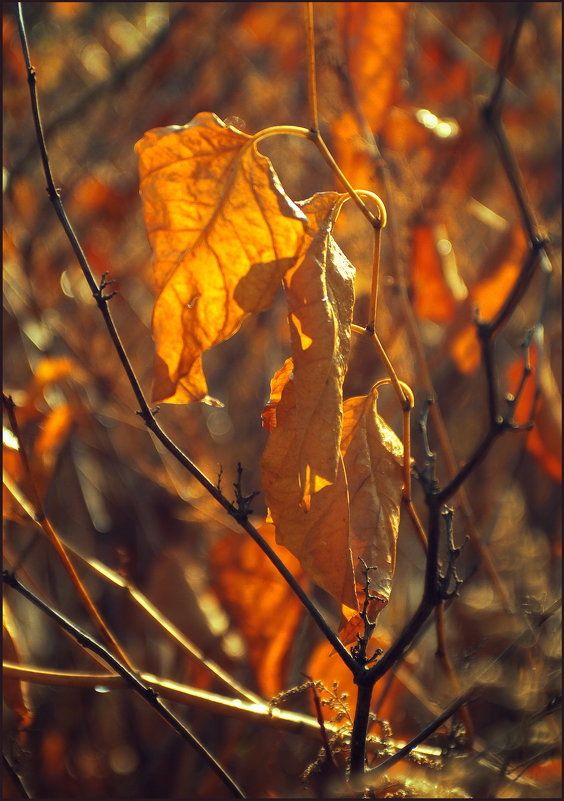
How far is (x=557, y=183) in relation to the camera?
74.2 inches

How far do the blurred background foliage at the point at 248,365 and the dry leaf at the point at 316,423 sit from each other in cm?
33

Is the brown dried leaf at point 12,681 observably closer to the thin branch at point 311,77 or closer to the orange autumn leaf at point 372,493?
the orange autumn leaf at point 372,493

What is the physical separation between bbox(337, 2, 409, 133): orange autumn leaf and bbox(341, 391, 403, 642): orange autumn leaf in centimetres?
80

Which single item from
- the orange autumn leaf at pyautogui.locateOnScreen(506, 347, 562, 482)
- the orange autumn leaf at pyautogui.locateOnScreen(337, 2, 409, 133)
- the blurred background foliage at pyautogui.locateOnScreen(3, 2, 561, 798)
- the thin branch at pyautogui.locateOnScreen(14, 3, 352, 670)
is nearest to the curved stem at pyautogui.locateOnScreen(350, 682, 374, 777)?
the thin branch at pyautogui.locateOnScreen(14, 3, 352, 670)

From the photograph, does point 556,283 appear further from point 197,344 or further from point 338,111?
point 197,344

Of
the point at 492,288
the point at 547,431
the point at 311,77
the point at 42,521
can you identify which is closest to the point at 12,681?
the point at 42,521

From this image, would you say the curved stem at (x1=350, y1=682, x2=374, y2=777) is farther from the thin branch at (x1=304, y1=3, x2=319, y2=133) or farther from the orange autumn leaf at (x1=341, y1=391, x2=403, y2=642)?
the thin branch at (x1=304, y1=3, x2=319, y2=133)

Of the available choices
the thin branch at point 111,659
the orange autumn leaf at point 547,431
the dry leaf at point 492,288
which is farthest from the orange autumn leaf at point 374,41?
the thin branch at point 111,659

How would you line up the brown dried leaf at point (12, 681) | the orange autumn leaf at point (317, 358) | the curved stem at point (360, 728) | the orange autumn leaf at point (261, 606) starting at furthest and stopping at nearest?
the orange autumn leaf at point (261, 606)
the brown dried leaf at point (12, 681)
the curved stem at point (360, 728)
the orange autumn leaf at point (317, 358)

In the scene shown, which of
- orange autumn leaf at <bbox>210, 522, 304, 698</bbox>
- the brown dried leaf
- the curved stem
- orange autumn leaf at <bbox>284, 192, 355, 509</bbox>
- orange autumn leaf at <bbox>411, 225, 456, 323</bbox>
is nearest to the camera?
orange autumn leaf at <bbox>284, 192, 355, 509</bbox>

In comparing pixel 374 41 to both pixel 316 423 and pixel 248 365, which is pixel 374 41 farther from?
pixel 248 365

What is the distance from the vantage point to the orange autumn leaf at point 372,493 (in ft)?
1.95

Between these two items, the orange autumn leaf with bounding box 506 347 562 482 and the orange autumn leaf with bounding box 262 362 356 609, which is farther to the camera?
the orange autumn leaf with bounding box 506 347 562 482

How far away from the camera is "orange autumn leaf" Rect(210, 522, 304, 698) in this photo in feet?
3.77
